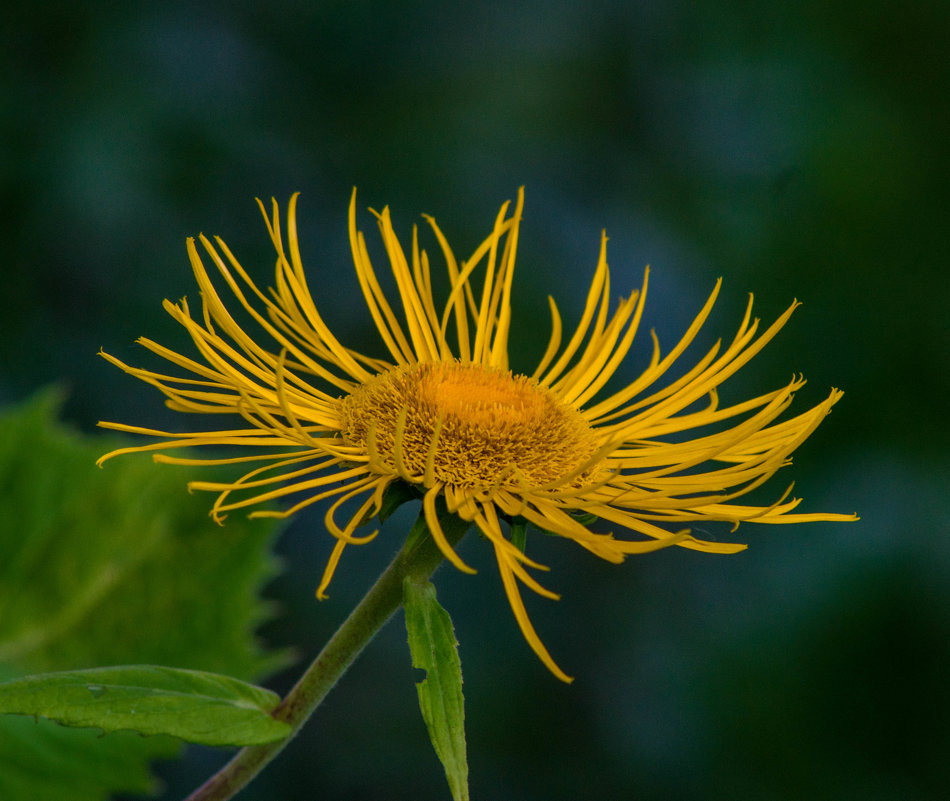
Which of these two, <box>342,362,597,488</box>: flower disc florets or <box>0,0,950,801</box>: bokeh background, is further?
<box>0,0,950,801</box>: bokeh background

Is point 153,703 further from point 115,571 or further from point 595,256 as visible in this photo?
point 595,256

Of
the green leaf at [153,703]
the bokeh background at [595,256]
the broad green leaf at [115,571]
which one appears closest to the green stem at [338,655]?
the green leaf at [153,703]

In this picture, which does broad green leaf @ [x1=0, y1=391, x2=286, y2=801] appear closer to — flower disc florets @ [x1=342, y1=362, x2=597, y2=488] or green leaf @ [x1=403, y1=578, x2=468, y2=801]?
flower disc florets @ [x1=342, y1=362, x2=597, y2=488]

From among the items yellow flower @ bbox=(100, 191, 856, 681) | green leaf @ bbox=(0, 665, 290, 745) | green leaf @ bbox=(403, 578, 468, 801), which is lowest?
green leaf @ bbox=(0, 665, 290, 745)

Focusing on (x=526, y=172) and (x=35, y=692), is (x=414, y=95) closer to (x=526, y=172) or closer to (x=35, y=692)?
(x=526, y=172)

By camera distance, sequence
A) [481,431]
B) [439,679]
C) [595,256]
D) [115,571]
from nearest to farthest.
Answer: [439,679]
[481,431]
[115,571]
[595,256]

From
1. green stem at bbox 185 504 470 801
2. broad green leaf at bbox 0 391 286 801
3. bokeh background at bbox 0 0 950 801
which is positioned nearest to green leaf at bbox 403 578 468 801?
green stem at bbox 185 504 470 801

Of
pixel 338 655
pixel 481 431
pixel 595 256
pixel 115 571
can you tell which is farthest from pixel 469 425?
pixel 595 256
